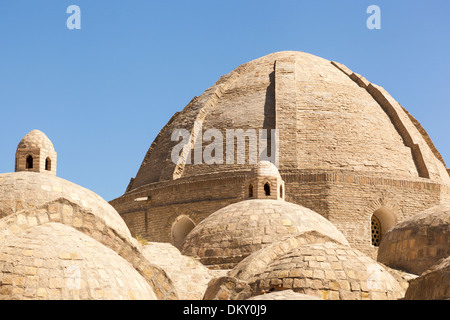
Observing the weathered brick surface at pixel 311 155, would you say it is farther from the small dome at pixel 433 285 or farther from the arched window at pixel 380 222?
the small dome at pixel 433 285

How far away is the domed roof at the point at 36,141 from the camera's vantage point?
15.9m

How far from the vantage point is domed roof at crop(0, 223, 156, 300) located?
9.52 meters

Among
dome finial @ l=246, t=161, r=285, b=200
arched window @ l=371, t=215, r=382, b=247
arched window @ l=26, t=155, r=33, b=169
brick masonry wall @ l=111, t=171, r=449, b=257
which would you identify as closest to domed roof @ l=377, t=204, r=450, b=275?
dome finial @ l=246, t=161, r=285, b=200

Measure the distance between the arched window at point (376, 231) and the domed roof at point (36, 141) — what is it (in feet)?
36.1

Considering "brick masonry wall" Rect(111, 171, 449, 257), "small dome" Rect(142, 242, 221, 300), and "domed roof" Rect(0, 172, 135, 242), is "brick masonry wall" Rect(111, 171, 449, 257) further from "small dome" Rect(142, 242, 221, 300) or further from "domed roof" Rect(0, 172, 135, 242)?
"domed roof" Rect(0, 172, 135, 242)

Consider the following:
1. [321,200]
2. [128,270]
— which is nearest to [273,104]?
[321,200]

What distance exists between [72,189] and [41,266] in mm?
5202

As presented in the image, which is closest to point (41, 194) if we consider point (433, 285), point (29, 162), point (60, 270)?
point (29, 162)

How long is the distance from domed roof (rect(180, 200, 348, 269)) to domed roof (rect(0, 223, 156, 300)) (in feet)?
17.7

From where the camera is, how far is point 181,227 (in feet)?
78.9

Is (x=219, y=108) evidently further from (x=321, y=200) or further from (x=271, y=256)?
(x=271, y=256)

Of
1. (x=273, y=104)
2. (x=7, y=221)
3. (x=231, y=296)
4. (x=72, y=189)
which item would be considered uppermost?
(x=273, y=104)

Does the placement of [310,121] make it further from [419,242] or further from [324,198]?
[419,242]

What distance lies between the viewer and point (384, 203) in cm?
2342
